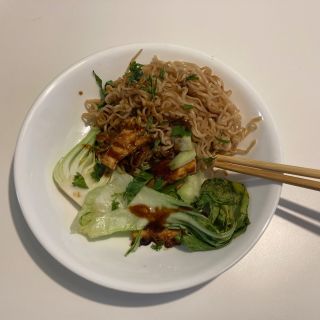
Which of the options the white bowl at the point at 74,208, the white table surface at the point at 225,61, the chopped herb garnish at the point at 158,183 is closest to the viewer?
the white bowl at the point at 74,208

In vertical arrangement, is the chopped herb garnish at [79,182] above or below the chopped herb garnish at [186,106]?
below

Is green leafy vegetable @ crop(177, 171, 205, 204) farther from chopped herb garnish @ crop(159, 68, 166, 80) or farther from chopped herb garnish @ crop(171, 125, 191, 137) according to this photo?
chopped herb garnish @ crop(159, 68, 166, 80)

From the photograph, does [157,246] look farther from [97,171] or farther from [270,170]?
[270,170]

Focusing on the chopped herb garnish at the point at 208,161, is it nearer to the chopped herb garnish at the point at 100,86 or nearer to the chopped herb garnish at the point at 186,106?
the chopped herb garnish at the point at 186,106

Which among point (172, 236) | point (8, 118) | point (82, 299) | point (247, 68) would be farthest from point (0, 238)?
point (247, 68)

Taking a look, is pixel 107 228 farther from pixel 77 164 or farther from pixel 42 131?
pixel 42 131

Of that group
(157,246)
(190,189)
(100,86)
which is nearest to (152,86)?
(100,86)

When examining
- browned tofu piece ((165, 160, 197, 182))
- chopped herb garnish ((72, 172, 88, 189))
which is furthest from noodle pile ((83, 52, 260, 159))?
chopped herb garnish ((72, 172, 88, 189))

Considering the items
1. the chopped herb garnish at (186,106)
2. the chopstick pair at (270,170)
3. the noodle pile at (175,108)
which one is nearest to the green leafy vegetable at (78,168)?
the noodle pile at (175,108)
